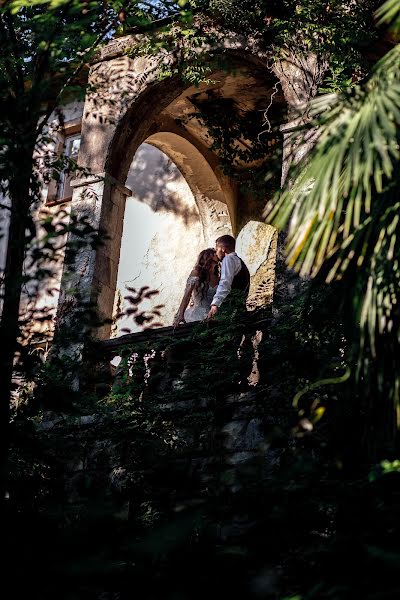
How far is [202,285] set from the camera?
330 inches

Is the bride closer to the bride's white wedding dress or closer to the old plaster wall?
the bride's white wedding dress

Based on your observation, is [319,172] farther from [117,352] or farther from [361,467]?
[117,352]

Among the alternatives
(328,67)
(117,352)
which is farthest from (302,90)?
(117,352)

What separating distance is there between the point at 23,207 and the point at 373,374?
6.08ft

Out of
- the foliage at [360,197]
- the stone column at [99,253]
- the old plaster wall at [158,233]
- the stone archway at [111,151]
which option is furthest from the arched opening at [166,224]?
the foliage at [360,197]

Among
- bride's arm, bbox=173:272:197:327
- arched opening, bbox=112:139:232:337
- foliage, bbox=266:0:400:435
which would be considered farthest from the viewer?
arched opening, bbox=112:139:232:337

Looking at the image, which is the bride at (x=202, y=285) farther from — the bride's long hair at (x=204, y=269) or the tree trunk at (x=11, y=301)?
the tree trunk at (x=11, y=301)

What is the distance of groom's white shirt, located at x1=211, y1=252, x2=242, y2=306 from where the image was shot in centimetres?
756

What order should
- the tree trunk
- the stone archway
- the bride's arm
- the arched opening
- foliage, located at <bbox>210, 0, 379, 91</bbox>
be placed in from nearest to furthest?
the tree trunk → foliage, located at <bbox>210, 0, 379, 91</bbox> → the bride's arm → the stone archway → the arched opening

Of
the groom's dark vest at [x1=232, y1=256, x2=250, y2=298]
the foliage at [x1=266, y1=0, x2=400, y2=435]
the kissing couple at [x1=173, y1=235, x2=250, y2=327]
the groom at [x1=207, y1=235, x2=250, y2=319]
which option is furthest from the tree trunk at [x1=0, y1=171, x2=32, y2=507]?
the groom's dark vest at [x1=232, y1=256, x2=250, y2=298]

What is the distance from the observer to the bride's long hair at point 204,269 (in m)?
8.32

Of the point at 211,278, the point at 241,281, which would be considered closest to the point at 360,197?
the point at 241,281

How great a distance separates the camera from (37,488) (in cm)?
586

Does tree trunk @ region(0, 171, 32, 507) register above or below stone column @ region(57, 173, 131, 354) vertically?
below
